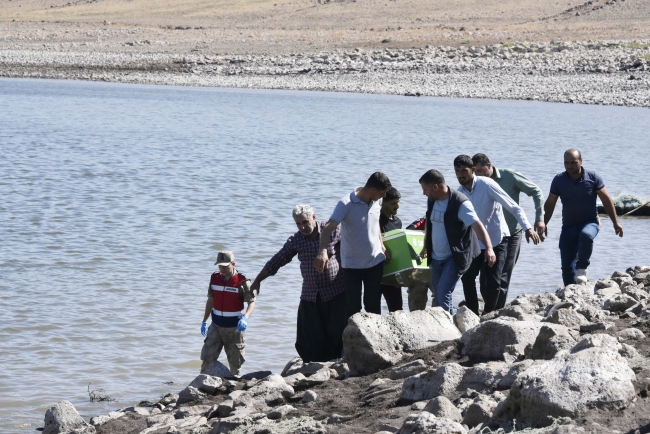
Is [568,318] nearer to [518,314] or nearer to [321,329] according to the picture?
[518,314]

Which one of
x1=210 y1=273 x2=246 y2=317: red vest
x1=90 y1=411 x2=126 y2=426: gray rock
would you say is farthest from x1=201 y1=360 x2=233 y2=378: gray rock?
x1=90 y1=411 x2=126 y2=426: gray rock

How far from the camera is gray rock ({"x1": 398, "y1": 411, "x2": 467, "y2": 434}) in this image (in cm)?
444

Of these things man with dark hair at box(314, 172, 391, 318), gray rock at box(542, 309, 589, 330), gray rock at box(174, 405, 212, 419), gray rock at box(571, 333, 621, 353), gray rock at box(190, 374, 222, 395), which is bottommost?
gray rock at box(174, 405, 212, 419)

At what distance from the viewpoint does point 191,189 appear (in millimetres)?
18688

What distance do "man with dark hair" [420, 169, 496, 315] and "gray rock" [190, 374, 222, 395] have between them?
1.95 metres

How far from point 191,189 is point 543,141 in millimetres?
11666

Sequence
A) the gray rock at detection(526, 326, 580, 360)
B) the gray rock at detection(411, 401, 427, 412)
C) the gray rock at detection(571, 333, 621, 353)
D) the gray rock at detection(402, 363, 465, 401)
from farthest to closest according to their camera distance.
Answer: the gray rock at detection(526, 326, 580, 360) → the gray rock at detection(402, 363, 465, 401) → the gray rock at detection(411, 401, 427, 412) → the gray rock at detection(571, 333, 621, 353)

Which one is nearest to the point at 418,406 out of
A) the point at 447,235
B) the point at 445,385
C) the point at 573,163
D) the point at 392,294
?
the point at 445,385

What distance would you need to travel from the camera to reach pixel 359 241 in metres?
7.40

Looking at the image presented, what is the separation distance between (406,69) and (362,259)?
3866 centimetres

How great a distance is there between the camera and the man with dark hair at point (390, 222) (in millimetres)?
8156

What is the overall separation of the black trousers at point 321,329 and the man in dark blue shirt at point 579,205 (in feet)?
→ 8.75

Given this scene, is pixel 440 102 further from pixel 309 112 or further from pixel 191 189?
pixel 191 189

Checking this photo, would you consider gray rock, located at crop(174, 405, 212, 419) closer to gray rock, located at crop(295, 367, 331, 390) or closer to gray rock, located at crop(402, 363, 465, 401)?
gray rock, located at crop(295, 367, 331, 390)
